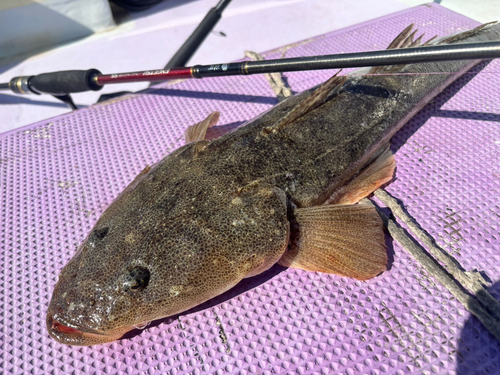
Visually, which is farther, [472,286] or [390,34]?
[390,34]

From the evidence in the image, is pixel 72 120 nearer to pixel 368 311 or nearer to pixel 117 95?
pixel 117 95

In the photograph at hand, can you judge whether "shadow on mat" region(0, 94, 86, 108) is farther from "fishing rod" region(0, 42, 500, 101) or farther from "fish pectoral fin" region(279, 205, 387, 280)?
"fish pectoral fin" region(279, 205, 387, 280)

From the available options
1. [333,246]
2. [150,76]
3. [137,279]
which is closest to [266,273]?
[333,246]

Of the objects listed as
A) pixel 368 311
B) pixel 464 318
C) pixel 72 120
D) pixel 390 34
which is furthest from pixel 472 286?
pixel 72 120

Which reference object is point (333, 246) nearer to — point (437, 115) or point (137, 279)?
point (137, 279)

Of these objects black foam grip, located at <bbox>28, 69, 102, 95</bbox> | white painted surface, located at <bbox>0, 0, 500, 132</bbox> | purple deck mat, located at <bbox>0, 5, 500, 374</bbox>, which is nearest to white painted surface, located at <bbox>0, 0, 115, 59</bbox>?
white painted surface, located at <bbox>0, 0, 500, 132</bbox>

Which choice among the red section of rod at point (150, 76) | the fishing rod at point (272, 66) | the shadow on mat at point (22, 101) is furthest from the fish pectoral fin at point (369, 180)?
the shadow on mat at point (22, 101)

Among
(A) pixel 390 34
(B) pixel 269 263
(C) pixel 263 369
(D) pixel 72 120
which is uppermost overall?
(A) pixel 390 34
